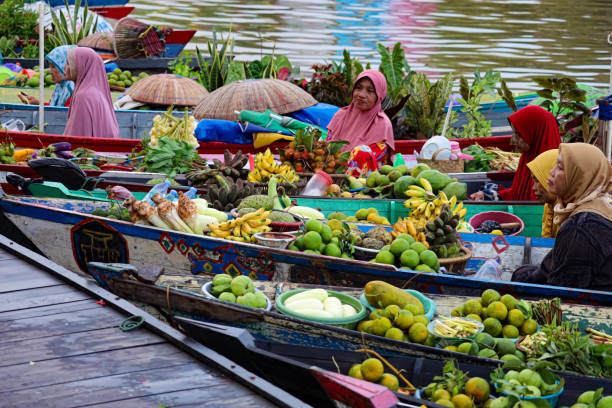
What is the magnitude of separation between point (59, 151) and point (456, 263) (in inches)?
173

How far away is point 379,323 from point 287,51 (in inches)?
662

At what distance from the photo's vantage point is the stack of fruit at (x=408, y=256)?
14.0ft

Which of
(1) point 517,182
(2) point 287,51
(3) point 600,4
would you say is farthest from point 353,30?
(1) point 517,182

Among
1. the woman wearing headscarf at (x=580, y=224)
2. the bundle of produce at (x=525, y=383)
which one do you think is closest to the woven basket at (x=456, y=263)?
the woman wearing headscarf at (x=580, y=224)

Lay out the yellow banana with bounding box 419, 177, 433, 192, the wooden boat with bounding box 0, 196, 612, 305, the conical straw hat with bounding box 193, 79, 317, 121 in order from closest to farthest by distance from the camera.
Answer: the wooden boat with bounding box 0, 196, 612, 305
the yellow banana with bounding box 419, 177, 433, 192
the conical straw hat with bounding box 193, 79, 317, 121

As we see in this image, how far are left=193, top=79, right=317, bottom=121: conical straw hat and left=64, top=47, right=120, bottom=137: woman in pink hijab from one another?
1129mm

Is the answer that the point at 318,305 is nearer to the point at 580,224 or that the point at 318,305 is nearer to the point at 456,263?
the point at 456,263

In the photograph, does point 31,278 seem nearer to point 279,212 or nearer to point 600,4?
point 279,212

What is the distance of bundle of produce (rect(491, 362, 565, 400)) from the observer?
285cm

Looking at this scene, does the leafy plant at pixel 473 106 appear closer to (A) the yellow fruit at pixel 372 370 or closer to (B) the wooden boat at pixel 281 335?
(B) the wooden boat at pixel 281 335

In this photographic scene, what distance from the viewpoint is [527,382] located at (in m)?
2.94

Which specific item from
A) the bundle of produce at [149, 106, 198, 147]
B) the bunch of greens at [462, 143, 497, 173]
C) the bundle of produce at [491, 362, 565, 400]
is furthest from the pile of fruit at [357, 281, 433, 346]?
the bunch of greens at [462, 143, 497, 173]

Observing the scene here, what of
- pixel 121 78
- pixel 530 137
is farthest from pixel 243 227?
pixel 121 78

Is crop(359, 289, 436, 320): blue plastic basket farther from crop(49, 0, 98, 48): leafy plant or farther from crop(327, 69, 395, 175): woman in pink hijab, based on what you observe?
crop(49, 0, 98, 48): leafy plant
